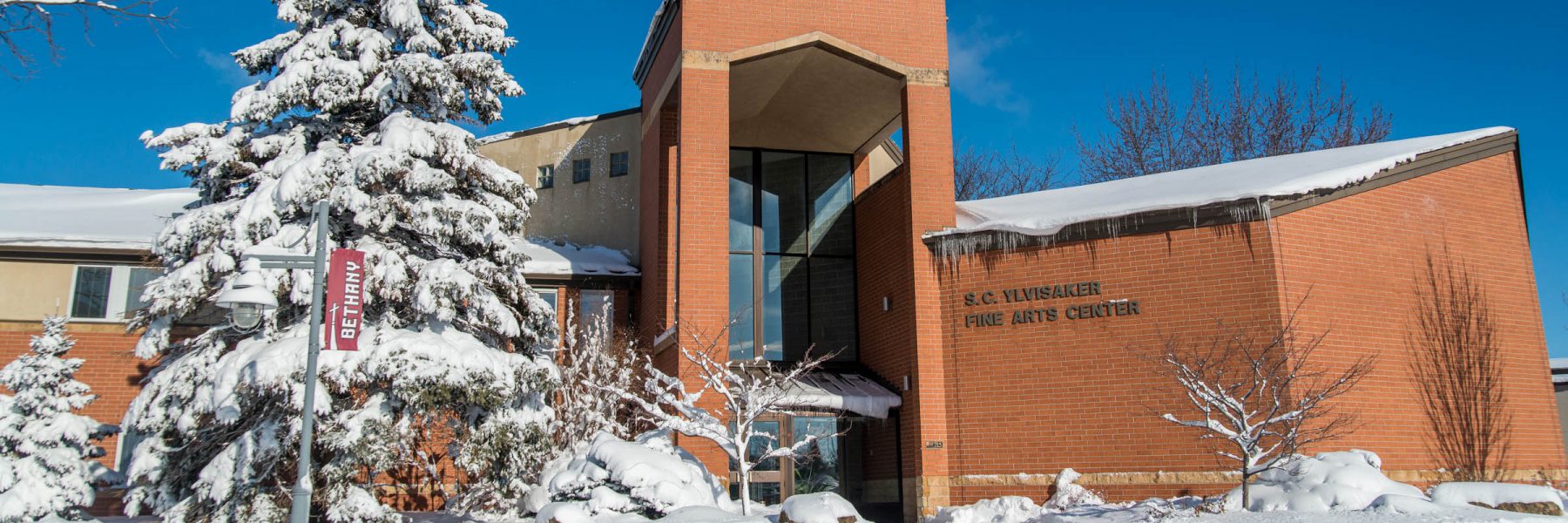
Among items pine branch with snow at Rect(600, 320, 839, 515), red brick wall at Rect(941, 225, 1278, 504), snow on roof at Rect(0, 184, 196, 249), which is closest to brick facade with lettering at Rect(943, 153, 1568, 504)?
red brick wall at Rect(941, 225, 1278, 504)

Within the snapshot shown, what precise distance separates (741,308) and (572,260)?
4193mm

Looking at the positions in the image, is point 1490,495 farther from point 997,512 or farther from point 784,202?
point 784,202

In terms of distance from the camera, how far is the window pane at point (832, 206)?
23.7 m

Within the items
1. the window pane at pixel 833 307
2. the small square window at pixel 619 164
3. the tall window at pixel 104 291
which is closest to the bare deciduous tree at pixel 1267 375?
the window pane at pixel 833 307

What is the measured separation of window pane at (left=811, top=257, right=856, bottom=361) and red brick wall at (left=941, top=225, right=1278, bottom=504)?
3.81 meters

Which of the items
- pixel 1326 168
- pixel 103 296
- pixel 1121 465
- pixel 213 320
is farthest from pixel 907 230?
pixel 103 296

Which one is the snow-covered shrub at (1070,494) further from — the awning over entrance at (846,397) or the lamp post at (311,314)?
the lamp post at (311,314)

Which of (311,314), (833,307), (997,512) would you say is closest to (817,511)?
(997,512)

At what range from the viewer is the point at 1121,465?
1738cm

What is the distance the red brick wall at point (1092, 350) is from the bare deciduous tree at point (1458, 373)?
3112mm

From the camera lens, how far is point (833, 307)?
2322cm

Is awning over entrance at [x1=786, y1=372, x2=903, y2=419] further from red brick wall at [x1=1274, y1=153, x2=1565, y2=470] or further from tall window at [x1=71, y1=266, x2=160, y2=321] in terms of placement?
tall window at [x1=71, y1=266, x2=160, y2=321]

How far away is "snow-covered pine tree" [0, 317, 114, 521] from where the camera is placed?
15430mm

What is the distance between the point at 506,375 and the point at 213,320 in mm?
5170
